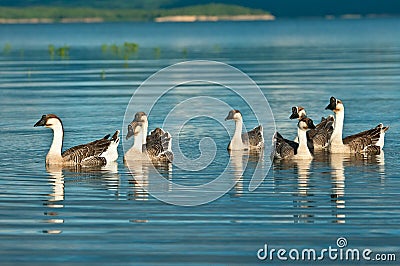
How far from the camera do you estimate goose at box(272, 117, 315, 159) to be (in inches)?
862

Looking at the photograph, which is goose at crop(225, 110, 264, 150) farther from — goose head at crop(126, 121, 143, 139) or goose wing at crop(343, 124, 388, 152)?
goose head at crop(126, 121, 143, 139)

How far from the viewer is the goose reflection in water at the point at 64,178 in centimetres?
1583

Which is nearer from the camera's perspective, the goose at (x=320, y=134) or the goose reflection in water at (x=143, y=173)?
the goose reflection in water at (x=143, y=173)

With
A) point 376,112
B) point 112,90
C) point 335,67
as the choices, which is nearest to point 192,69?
point 335,67

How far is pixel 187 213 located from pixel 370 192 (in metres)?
3.38

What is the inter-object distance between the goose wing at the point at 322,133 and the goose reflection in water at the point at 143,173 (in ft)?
12.8

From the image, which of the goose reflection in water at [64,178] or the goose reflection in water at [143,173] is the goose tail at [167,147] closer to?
the goose reflection in water at [143,173]

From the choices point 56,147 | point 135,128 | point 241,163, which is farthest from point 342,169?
point 56,147

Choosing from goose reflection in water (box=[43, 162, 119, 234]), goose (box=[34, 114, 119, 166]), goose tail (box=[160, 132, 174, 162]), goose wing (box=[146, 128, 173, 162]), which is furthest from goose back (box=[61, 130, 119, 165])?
goose tail (box=[160, 132, 174, 162])

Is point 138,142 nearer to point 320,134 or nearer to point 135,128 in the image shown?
point 135,128

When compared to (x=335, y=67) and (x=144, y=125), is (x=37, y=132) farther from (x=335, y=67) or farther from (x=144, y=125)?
(x=335, y=67)

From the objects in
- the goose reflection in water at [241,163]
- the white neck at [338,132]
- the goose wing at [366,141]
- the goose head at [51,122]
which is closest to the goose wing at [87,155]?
the goose head at [51,122]

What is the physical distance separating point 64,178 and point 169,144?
129 inches

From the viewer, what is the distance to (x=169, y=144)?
22281 millimetres
